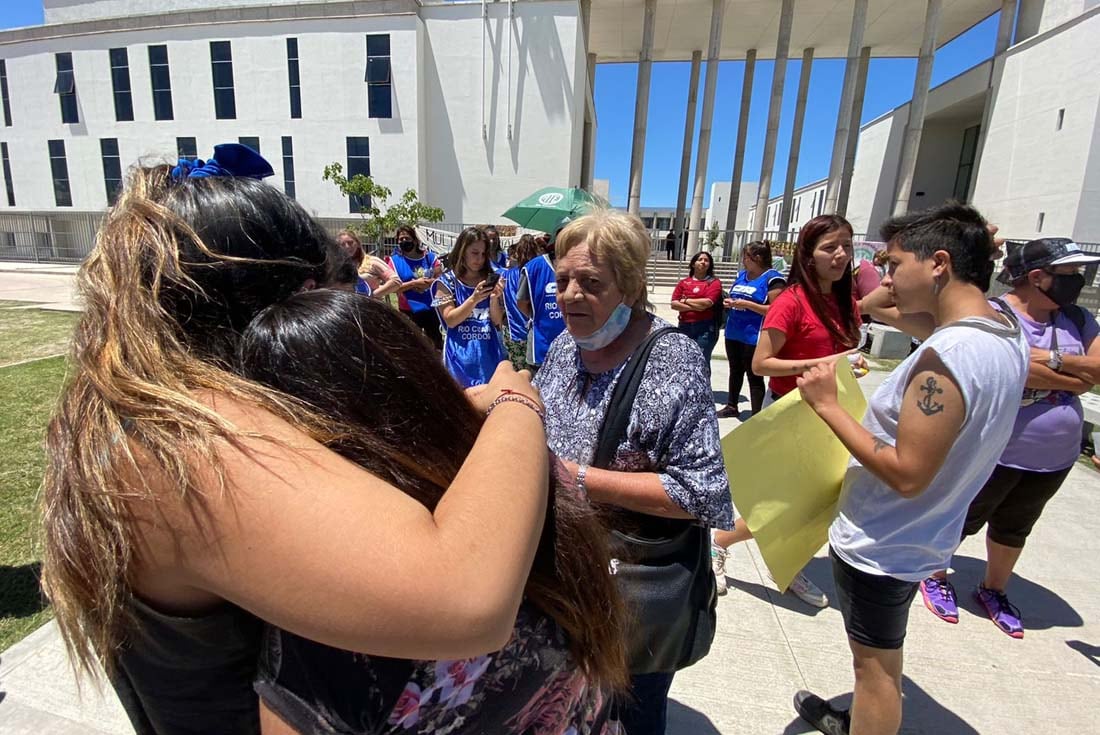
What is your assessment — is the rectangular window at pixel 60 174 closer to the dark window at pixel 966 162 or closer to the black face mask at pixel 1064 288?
the black face mask at pixel 1064 288

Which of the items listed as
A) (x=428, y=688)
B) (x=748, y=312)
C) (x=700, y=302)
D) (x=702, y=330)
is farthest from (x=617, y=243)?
(x=702, y=330)

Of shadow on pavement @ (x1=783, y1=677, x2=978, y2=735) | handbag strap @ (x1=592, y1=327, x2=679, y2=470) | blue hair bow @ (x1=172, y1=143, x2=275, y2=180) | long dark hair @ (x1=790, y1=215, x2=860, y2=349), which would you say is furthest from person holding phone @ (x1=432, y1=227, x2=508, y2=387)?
blue hair bow @ (x1=172, y1=143, x2=275, y2=180)

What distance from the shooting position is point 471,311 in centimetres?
460

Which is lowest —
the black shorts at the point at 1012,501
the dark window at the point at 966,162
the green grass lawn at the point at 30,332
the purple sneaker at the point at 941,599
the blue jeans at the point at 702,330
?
the green grass lawn at the point at 30,332

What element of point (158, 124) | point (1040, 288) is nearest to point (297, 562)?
point (1040, 288)

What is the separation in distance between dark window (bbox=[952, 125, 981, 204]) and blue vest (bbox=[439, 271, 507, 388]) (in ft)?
116

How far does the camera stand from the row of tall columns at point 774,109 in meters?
26.7

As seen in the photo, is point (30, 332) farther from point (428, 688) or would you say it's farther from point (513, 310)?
point (428, 688)

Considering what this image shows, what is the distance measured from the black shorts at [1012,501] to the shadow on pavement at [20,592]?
4697 millimetres

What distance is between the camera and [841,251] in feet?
9.19

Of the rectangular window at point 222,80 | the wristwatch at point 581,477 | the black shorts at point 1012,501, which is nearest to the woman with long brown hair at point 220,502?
the wristwatch at point 581,477

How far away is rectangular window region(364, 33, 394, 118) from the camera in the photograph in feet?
89.0

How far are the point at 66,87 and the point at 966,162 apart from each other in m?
51.0

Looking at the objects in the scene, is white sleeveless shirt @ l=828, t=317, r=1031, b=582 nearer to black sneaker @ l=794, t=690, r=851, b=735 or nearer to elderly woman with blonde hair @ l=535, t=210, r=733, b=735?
elderly woman with blonde hair @ l=535, t=210, r=733, b=735
